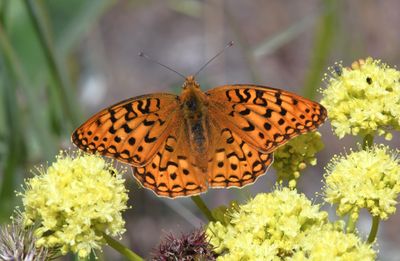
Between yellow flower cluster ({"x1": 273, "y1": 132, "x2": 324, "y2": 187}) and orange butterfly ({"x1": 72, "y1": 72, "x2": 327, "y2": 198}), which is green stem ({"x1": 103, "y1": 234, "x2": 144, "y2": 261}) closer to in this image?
orange butterfly ({"x1": 72, "y1": 72, "x2": 327, "y2": 198})

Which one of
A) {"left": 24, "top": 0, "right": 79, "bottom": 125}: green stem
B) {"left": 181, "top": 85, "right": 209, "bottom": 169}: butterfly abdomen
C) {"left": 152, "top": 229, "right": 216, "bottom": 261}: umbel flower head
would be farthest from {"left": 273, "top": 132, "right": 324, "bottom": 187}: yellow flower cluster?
{"left": 24, "top": 0, "right": 79, "bottom": 125}: green stem

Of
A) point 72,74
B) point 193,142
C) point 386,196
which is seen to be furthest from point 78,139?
point 72,74

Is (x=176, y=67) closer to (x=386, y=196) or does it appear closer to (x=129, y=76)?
(x=129, y=76)

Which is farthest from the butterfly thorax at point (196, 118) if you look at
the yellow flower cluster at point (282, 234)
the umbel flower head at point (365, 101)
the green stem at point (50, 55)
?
the green stem at point (50, 55)

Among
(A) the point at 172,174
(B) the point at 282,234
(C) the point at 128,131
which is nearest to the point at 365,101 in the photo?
(B) the point at 282,234

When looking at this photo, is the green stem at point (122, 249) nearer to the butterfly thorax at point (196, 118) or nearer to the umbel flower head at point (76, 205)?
the umbel flower head at point (76, 205)

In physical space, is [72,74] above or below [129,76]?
below
